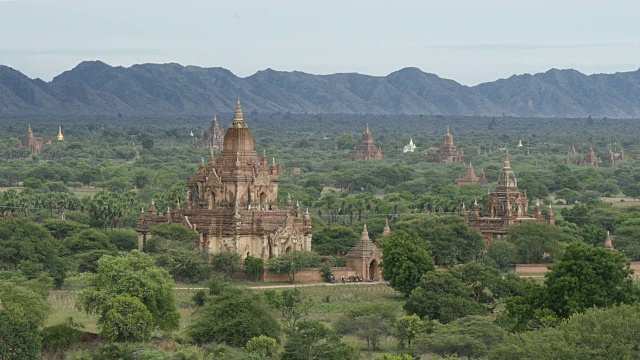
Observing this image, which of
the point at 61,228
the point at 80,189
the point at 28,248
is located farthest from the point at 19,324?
the point at 80,189

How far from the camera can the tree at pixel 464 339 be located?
47312 millimetres

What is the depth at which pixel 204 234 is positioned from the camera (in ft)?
238

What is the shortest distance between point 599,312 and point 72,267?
33.3 m

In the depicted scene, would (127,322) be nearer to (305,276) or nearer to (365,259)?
(305,276)

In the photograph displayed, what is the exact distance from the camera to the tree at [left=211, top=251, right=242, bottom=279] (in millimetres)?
69688

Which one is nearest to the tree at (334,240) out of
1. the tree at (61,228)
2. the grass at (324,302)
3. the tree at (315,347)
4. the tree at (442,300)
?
the grass at (324,302)

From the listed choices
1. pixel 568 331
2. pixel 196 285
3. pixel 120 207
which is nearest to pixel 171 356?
pixel 568 331

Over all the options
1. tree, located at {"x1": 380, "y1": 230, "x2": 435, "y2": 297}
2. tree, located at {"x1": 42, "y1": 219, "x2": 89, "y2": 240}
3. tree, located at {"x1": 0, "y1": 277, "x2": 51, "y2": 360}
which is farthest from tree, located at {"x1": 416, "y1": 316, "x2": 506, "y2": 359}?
tree, located at {"x1": 42, "y1": 219, "x2": 89, "y2": 240}

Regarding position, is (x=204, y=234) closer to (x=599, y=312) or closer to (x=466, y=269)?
(x=466, y=269)

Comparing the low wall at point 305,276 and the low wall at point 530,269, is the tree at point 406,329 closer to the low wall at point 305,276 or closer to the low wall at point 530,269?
the low wall at point 305,276

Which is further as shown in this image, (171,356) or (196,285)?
(196,285)

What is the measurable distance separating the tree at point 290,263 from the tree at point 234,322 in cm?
1982

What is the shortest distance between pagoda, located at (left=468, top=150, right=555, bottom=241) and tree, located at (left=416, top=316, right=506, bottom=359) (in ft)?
104

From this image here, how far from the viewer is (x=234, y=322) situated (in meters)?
48.6
